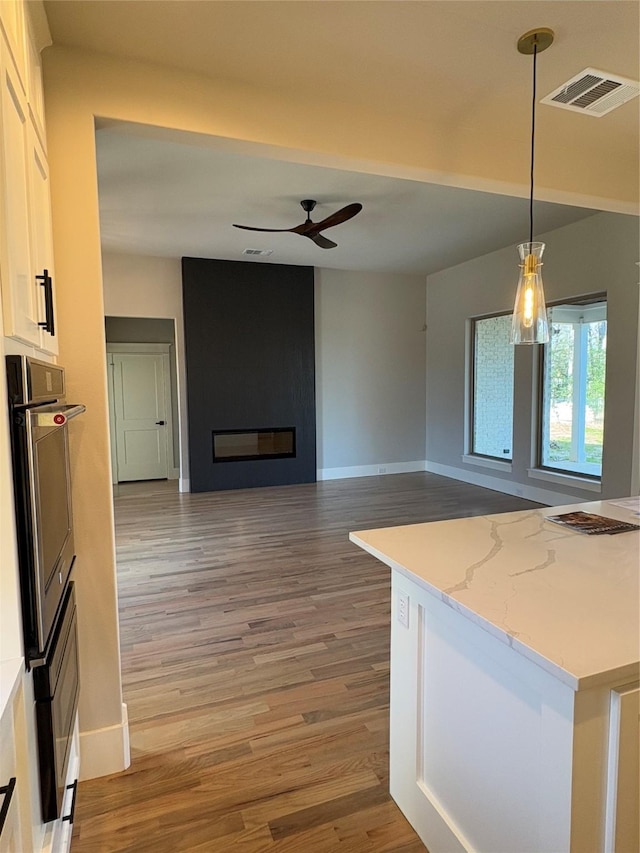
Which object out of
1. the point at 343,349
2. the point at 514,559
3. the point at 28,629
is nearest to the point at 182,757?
the point at 28,629

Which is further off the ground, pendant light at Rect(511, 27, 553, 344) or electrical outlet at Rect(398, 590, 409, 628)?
pendant light at Rect(511, 27, 553, 344)

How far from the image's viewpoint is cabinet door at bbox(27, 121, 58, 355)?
1.40 m

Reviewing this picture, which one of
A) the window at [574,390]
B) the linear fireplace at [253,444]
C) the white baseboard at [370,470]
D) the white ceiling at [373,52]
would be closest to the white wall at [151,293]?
the linear fireplace at [253,444]

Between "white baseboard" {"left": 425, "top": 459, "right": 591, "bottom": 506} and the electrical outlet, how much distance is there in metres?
4.38

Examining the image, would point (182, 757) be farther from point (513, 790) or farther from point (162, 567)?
point (162, 567)

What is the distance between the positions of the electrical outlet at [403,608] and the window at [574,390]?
14.8ft

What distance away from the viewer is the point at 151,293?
20.7 feet

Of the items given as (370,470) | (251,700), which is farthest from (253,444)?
(251,700)

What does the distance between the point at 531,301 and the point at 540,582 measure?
1246 millimetres

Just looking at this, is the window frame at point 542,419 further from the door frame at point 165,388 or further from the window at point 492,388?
the door frame at point 165,388

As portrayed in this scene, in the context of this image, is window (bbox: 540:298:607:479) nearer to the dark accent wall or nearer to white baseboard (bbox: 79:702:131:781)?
the dark accent wall

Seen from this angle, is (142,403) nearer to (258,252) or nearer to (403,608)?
(258,252)

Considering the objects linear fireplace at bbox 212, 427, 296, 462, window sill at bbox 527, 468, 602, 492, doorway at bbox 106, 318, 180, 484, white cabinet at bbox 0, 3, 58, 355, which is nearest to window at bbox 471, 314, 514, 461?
window sill at bbox 527, 468, 602, 492

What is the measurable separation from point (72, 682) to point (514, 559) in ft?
4.68
